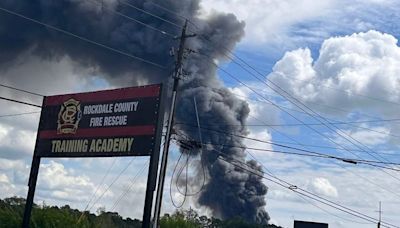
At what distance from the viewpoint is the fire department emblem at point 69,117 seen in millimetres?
24891

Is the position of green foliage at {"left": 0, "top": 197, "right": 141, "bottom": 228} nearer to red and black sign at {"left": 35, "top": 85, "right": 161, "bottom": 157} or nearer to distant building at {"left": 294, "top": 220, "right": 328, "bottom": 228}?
red and black sign at {"left": 35, "top": 85, "right": 161, "bottom": 157}

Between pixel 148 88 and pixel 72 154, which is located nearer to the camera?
pixel 148 88

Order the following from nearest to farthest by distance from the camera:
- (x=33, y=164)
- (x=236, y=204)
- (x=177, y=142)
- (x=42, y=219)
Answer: (x=33, y=164) → (x=177, y=142) → (x=42, y=219) → (x=236, y=204)

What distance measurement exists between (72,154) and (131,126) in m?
3.63

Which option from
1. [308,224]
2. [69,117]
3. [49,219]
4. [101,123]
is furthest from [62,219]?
[308,224]

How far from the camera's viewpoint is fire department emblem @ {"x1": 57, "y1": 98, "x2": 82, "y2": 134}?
81.7ft

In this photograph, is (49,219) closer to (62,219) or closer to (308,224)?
(62,219)

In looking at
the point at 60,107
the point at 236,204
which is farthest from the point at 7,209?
the point at 236,204

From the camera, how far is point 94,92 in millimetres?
24547

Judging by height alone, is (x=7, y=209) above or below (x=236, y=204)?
below

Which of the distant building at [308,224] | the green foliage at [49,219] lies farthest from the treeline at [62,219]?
the distant building at [308,224]

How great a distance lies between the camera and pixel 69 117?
25406mm

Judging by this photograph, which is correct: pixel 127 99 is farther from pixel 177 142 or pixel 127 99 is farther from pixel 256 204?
pixel 256 204

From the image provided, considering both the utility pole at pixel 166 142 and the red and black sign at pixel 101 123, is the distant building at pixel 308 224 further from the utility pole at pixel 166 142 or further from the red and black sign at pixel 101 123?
the red and black sign at pixel 101 123
